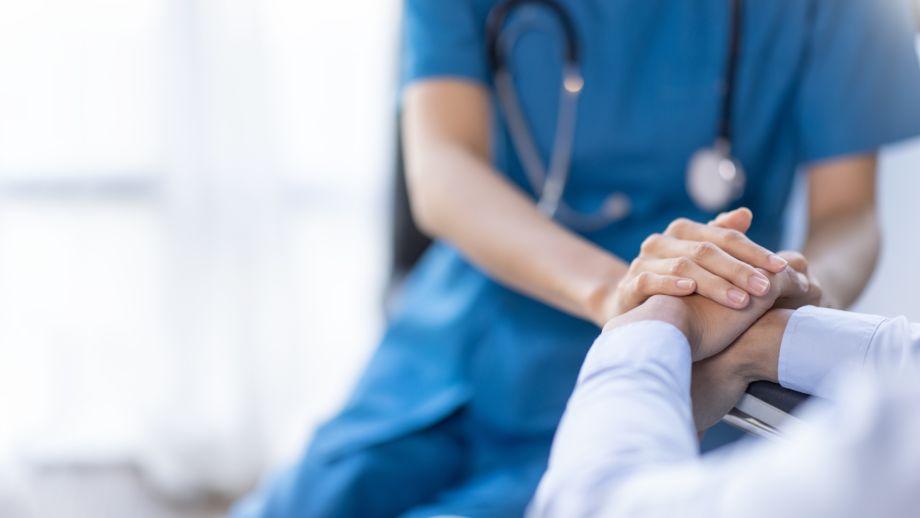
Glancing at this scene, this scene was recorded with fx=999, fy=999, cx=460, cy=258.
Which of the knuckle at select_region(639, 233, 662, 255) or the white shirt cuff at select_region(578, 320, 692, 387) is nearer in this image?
the white shirt cuff at select_region(578, 320, 692, 387)

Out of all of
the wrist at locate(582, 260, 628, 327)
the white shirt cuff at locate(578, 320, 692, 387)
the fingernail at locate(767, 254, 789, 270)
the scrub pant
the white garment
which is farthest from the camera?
the scrub pant

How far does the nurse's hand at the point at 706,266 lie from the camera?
588 mm

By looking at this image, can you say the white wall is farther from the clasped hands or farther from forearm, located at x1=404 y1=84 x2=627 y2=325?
forearm, located at x1=404 y1=84 x2=627 y2=325

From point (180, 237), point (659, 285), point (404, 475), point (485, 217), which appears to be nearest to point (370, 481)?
point (404, 475)

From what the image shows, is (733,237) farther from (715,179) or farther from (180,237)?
(180,237)

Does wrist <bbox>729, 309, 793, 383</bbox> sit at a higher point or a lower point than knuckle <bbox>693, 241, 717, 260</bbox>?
lower

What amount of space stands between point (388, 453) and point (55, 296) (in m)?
1.04

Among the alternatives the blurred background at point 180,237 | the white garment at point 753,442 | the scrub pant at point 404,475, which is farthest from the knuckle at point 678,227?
the blurred background at point 180,237

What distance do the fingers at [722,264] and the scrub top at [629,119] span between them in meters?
0.22

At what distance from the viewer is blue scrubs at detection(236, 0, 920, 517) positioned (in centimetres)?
85

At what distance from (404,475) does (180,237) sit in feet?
2.96

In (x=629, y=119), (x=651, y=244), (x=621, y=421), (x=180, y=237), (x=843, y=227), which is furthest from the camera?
(x=180, y=237)

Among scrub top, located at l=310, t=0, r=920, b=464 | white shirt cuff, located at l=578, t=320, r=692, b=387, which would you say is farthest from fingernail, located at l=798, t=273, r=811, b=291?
scrub top, located at l=310, t=0, r=920, b=464

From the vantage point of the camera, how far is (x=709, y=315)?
0.58m
